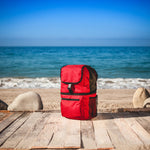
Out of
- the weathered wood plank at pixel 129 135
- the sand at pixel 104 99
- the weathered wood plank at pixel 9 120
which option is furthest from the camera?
the sand at pixel 104 99

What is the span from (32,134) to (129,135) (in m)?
A: 1.45

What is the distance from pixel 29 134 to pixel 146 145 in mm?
1657

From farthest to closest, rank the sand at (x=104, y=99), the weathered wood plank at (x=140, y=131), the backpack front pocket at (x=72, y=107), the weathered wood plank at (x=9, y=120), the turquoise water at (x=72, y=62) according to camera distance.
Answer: the turquoise water at (x=72, y=62) → the sand at (x=104, y=99) → the backpack front pocket at (x=72, y=107) → the weathered wood plank at (x=9, y=120) → the weathered wood plank at (x=140, y=131)

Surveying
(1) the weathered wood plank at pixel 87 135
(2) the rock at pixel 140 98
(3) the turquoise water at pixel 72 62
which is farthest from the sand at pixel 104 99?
(3) the turquoise water at pixel 72 62

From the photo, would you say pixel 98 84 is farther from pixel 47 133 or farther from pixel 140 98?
pixel 47 133

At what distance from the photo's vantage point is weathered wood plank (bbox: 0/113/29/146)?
2.58 meters

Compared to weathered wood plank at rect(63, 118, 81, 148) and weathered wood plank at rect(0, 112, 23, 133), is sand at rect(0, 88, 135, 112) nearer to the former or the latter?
weathered wood plank at rect(0, 112, 23, 133)

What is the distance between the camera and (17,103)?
4230 millimetres

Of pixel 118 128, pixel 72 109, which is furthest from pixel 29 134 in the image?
pixel 118 128

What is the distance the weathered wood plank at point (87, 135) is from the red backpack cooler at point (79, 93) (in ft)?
0.61

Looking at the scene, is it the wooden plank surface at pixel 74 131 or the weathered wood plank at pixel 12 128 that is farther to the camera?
the weathered wood plank at pixel 12 128

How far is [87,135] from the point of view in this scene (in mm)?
2623

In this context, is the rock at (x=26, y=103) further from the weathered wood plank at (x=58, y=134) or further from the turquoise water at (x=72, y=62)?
the turquoise water at (x=72, y=62)

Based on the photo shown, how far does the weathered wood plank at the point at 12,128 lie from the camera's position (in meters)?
2.58
